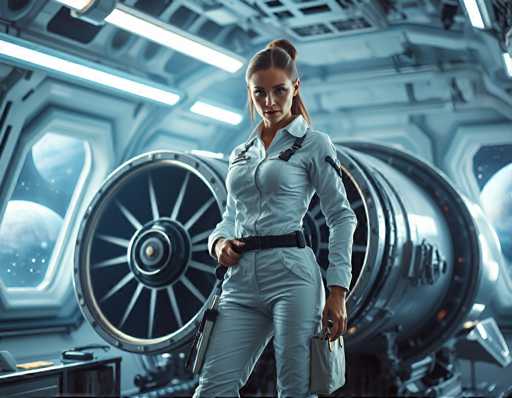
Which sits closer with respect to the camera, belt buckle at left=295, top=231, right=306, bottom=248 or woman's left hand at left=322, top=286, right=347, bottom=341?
woman's left hand at left=322, top=286, right=347, bottom=341

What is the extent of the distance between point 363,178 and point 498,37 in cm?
131

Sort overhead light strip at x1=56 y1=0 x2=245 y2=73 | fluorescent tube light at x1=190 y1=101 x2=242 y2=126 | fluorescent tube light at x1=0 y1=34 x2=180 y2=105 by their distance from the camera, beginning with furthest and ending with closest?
1. fluorescent tube light at x1=190 y1=101 x2=242 y2=126
2. fluorescent tube light at x1=0 y1=34 x2=180 y2=105
3. overhead light strip at x1=56 y1=0 x2=245 y2=73

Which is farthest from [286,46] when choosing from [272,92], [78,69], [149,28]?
[78,69]

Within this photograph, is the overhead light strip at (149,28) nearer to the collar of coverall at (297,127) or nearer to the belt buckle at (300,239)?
the collar of coverall at (297,127)

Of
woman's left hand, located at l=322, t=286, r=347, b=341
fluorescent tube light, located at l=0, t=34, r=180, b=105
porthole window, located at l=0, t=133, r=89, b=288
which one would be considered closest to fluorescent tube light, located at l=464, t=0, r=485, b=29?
woman's left hand, located at l=322, t=286, r=347, b=341

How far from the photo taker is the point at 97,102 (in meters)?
5.32

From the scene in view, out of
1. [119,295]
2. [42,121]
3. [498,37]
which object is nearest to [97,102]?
[42,121]

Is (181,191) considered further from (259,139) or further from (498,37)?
(498,37)

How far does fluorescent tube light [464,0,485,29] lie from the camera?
146 inches

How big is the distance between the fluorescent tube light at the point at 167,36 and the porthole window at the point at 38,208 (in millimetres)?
1387

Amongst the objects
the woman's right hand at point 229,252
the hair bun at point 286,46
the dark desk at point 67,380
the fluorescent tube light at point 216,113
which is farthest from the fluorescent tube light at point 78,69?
the woman's right hand at point 229,252

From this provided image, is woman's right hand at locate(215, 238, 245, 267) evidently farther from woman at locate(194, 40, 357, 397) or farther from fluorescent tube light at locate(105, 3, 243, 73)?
fluorescent tube light at locate(105, 3, 243, 73)

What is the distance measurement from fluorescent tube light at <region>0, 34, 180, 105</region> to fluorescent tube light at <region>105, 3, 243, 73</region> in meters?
0.38

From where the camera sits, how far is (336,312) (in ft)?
7.32
